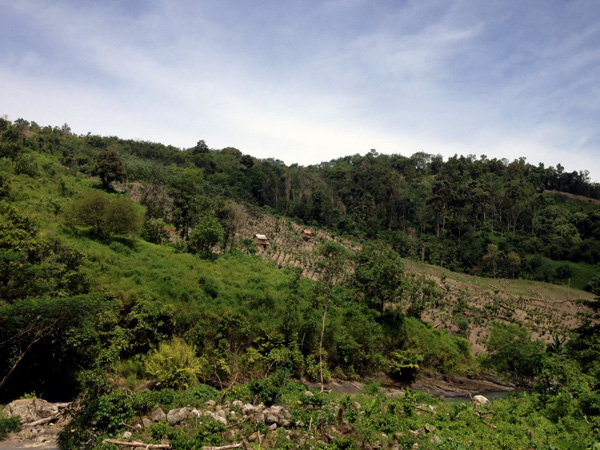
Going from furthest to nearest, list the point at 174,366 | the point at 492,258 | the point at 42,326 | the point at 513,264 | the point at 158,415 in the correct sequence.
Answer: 1. the point at 492,258
2. the point at 513,264
3. the point at 174,366
4. the point at 42,326
5. the point at 158,415

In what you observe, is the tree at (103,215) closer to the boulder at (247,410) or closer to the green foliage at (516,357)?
the boulder at (247,410)

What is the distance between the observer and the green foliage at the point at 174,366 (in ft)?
44.4

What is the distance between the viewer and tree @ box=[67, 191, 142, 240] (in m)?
20.3

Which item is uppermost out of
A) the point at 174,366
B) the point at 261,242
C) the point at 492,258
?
the point at 492,258

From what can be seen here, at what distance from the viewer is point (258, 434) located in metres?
→ 8.66

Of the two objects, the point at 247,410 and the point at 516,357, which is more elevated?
the point at 247,410

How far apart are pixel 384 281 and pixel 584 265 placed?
145 feet

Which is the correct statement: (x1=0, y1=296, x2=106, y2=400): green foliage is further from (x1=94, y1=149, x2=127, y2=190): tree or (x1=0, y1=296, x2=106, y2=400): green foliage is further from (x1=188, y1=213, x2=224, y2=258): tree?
(x1=94, y1=149, x2=127, y2=190): tree

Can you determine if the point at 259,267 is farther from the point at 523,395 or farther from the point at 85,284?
the point at 523,395

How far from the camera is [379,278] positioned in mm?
21578

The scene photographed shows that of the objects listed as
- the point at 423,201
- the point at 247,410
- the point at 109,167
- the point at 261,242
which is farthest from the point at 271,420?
the point at 423,201

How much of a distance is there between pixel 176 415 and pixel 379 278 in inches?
575

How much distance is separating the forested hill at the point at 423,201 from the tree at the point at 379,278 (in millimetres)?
22039

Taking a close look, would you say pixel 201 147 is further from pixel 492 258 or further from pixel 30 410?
pixel 30 410
